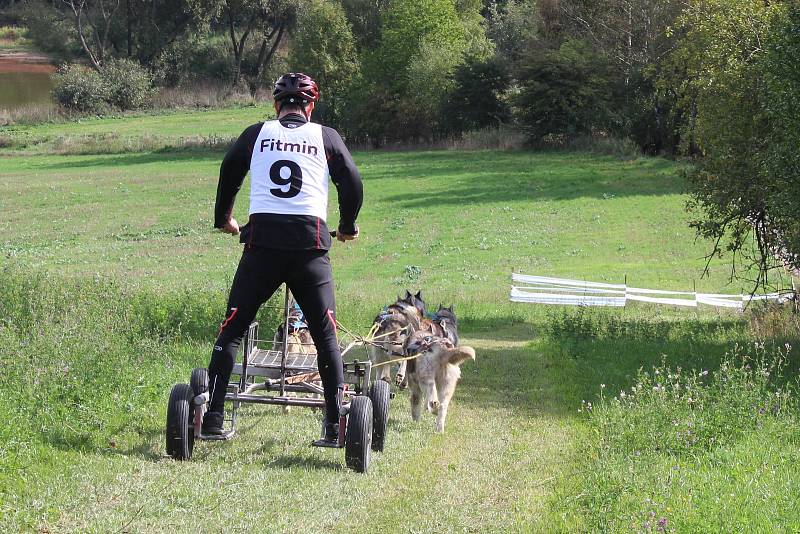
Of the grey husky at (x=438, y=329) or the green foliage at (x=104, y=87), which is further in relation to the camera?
the green foliage at (x=104, y=87)

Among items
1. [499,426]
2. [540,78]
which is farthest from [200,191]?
[499,426]

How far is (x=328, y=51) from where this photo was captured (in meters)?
72.8

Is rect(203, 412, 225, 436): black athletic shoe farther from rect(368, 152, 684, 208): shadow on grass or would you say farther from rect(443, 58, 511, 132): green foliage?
rect(443, 58, 511, 132): green foliage

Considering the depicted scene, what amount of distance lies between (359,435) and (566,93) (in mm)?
54780

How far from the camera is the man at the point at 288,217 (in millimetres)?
7078

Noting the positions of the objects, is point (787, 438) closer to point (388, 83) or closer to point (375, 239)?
point (375, 239)

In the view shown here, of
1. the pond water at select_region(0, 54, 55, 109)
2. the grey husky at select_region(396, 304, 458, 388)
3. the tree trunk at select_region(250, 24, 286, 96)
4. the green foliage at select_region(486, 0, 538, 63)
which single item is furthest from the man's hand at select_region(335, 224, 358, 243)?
the tree trunk at select_region(250, 24, 286, 96)

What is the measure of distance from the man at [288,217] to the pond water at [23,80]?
84.3m

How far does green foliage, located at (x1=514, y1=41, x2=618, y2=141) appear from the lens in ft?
197

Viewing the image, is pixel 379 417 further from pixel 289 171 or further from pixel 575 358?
pixel 575 358

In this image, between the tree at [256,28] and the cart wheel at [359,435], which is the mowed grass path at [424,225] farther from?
the tree at [256,28]

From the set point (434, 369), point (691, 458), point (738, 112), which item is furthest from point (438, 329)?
point (738, 112)

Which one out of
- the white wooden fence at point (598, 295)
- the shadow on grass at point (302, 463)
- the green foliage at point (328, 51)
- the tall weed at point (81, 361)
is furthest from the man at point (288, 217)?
the green foliage at point (328, 51)

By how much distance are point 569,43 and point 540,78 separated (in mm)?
2930
